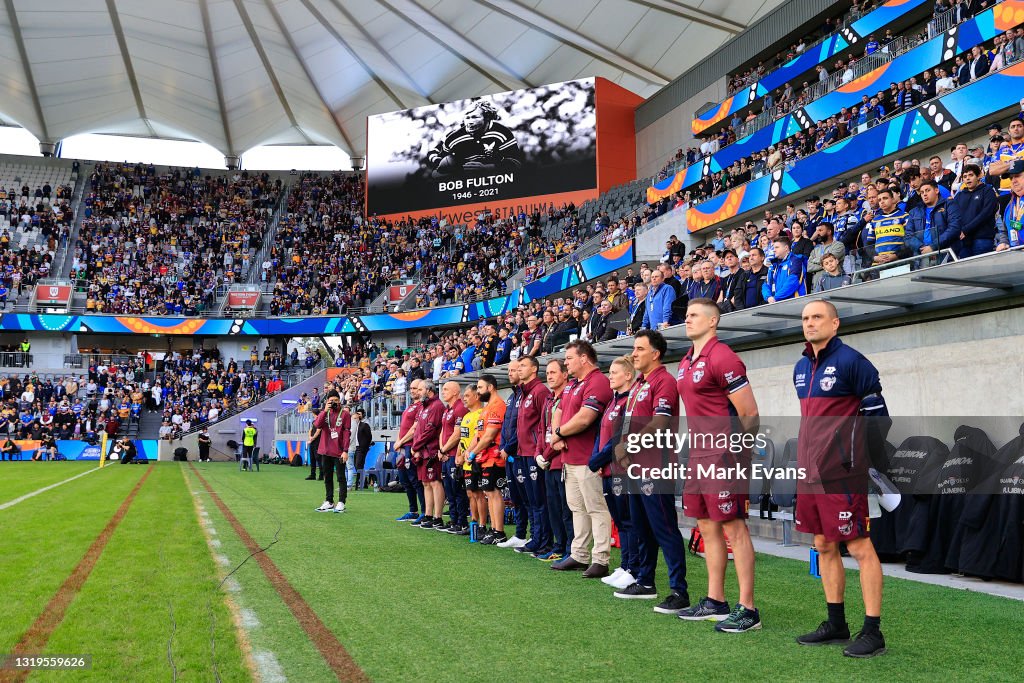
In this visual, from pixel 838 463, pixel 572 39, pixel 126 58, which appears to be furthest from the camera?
pixel 126 58

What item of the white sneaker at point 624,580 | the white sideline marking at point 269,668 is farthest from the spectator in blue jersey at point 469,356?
the white sideline marking at point 269,668

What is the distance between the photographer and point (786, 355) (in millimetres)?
14398

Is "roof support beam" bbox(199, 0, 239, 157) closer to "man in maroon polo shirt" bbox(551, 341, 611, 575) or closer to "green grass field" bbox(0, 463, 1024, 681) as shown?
"green grass field" bbox(0, 463, 1024, 681)

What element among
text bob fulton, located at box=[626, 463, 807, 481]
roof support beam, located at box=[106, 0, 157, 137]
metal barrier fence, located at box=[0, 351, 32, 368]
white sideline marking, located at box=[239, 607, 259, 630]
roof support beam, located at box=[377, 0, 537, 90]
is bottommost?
white sideline marking, located at box=[239, 607, 259, 630]

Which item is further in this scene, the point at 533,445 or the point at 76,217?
the point at 76,217

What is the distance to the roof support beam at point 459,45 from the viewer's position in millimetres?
40969

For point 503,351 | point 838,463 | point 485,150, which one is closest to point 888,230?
point 838,463

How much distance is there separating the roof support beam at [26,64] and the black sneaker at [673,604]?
4491 centimetres

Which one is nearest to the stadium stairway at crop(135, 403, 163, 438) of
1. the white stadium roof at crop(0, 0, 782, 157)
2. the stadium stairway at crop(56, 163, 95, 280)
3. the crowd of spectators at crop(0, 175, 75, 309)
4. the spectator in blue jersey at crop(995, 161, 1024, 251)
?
the crowd of spectators at crop(0, 175, 75, 309)

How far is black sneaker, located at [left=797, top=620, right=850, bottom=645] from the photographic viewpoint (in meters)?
5.08

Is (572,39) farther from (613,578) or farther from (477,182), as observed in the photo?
(613,578)

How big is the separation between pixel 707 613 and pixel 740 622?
344 mm

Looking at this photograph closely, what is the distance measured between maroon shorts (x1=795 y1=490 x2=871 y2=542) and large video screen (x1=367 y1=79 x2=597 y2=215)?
35283 millimetres

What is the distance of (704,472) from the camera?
5672mm
